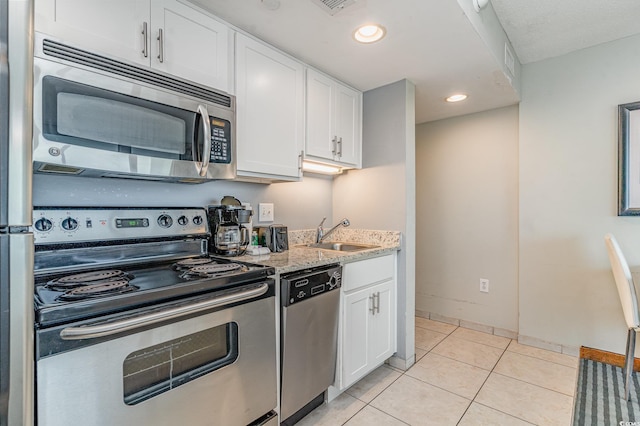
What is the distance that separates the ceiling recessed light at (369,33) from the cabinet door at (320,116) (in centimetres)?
43

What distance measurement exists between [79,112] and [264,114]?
0.87 m

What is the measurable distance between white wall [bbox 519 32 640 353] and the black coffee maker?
2312 mm

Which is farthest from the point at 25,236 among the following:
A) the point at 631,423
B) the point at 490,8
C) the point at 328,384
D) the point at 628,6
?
the point at 628,6

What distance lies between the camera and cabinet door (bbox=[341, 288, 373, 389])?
70.6 inches

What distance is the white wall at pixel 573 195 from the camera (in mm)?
2223

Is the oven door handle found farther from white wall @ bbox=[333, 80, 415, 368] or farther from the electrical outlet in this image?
white wall @ bbox=[333, 80, 415, 368]

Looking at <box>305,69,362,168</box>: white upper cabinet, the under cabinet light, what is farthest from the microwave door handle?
the under cabinet light

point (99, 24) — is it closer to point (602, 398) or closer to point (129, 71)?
point (129, 71)

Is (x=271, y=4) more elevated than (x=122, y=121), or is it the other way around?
(x=271, y=4)

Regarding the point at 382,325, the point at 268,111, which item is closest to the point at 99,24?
the point at 268,111

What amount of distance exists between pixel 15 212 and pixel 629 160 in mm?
3144

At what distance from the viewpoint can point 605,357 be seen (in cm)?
225

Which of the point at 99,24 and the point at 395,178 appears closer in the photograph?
the point at 99,24

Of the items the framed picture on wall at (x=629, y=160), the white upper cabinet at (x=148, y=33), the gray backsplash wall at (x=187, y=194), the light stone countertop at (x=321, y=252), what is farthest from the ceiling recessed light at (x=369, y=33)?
the framed picture on wall at (x=629, y=160)
